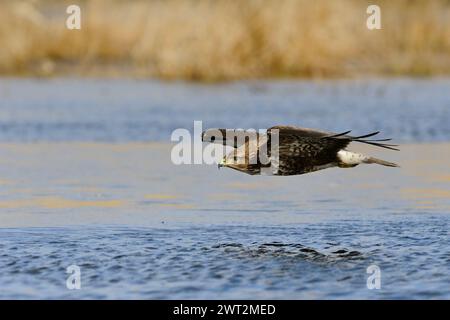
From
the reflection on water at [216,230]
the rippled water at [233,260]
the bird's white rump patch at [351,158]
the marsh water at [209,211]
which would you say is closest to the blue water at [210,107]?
the marsh water at [209,211]

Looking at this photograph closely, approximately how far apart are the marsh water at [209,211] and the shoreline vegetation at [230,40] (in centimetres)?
251

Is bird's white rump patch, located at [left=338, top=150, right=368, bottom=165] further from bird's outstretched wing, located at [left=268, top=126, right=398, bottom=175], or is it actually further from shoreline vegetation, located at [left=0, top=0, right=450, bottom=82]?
shoreline vegetation, located at [left=0, top=0, right=450, bottom=82]

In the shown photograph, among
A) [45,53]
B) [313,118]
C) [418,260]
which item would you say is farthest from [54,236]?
[45,53]

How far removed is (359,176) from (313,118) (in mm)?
4519

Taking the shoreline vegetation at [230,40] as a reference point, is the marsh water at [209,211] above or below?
below

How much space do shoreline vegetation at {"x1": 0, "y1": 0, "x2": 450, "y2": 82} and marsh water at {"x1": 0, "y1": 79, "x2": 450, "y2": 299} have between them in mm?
2513

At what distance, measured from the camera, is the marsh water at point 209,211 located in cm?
881

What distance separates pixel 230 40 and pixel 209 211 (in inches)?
437

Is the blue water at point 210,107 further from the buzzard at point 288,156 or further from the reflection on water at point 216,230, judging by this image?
the buzzard at point 288,156

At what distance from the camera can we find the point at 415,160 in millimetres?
14625

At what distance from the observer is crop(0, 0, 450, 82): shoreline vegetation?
22141 mm

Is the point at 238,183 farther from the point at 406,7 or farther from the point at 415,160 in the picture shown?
the point at 406,7

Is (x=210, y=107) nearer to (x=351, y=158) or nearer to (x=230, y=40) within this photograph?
(x=230, y=40)

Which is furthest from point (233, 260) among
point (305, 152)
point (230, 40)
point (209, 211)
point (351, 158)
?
point (230, 40)
